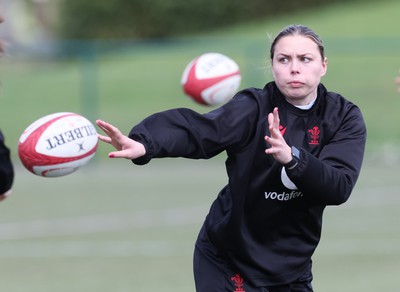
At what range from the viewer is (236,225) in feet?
19.4

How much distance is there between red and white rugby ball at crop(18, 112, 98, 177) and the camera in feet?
19.6

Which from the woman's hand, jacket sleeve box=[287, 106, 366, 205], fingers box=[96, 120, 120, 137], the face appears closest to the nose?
the face

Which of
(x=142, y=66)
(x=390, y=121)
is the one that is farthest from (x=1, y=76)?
(x=390, y=121)

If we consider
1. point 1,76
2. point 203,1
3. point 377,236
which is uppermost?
point 377,236

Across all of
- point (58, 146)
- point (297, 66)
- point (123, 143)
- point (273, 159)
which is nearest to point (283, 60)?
point (297, 66)

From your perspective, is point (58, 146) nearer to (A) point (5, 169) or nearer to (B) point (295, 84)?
(A) point (5, 169)

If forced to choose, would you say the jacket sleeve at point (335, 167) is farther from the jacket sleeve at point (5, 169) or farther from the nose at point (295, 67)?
the jacket sleeve at point (5, 169)

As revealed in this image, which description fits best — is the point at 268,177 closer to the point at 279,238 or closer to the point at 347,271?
the point at 279,238

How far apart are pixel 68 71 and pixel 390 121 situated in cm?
1038

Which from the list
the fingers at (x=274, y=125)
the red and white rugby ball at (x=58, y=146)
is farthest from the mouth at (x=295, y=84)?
the red and white rugby ball at (x=58, y=146)

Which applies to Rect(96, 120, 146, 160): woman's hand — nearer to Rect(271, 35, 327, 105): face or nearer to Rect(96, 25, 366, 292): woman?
Rect(96, 25, 366, 292): woman

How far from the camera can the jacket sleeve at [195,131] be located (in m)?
5.45

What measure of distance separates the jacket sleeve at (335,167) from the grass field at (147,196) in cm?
115

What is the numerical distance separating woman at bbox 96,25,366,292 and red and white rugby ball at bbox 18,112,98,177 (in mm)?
537
